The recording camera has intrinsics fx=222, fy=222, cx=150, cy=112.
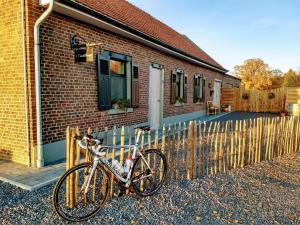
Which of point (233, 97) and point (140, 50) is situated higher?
point (140, 50)

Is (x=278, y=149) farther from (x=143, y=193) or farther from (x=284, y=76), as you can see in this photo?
(x=284, y=76)

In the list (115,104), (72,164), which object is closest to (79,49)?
(115,104)

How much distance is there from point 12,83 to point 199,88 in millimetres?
11924

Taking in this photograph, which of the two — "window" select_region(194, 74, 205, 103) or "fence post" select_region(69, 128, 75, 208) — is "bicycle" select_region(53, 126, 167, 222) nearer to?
"fence post" select_region(69, 128, 75, 208)

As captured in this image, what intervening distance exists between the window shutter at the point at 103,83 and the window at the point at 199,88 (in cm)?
854

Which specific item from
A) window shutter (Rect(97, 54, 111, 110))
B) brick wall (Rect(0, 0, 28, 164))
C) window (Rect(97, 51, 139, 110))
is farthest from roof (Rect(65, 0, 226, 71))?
brick wall (Rect(0, 0, 28, 164))

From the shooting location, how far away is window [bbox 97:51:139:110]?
21.5 feet

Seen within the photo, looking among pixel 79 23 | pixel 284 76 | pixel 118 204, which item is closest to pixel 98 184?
pixel 118 204

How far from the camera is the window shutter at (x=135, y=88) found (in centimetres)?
799

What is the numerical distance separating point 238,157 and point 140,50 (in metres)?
5.28

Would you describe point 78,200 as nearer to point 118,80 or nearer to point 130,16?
point 118,80

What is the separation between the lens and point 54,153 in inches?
207

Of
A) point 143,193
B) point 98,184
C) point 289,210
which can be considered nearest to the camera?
point 289,210

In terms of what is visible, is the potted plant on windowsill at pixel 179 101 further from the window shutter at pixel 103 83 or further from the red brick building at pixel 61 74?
the window shutter at pixel 103 83
